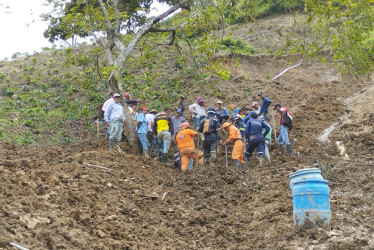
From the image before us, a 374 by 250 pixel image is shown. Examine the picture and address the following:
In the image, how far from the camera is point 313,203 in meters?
6.29

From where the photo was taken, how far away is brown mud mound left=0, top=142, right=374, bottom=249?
603 cm

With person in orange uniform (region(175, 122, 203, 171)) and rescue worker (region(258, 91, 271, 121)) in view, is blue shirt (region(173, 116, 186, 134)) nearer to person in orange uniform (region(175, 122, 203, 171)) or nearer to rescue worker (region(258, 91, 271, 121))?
person in orange uniform (region(175, 122, 203, 171))

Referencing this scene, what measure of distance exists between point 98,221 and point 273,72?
791 inches

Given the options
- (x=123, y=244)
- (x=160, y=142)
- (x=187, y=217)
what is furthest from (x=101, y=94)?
(x=123, y=244)

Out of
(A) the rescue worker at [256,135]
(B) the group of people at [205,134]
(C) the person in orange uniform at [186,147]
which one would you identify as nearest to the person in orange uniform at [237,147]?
(B) the group of people at [205,134]

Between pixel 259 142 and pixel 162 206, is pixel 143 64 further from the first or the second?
pixel 162 206

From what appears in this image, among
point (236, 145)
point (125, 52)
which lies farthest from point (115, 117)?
point (236, 145)

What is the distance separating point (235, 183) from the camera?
10.3 m

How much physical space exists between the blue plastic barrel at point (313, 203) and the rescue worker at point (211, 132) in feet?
19.9

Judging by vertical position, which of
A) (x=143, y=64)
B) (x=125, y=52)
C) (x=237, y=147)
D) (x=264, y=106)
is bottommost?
(x=237, y=147)

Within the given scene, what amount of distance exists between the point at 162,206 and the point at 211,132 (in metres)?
4.09

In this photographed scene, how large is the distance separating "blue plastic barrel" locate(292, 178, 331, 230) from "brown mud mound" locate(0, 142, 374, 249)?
0.18 m

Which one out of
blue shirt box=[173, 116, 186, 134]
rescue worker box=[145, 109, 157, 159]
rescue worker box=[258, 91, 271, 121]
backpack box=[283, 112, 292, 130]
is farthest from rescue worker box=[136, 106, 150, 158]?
backpack box=[283, 112, 292, 130]

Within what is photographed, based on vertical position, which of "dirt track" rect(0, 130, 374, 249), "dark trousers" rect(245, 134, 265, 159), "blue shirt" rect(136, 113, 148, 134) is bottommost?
"dirt track" rect(0, 130, 374, 249)
